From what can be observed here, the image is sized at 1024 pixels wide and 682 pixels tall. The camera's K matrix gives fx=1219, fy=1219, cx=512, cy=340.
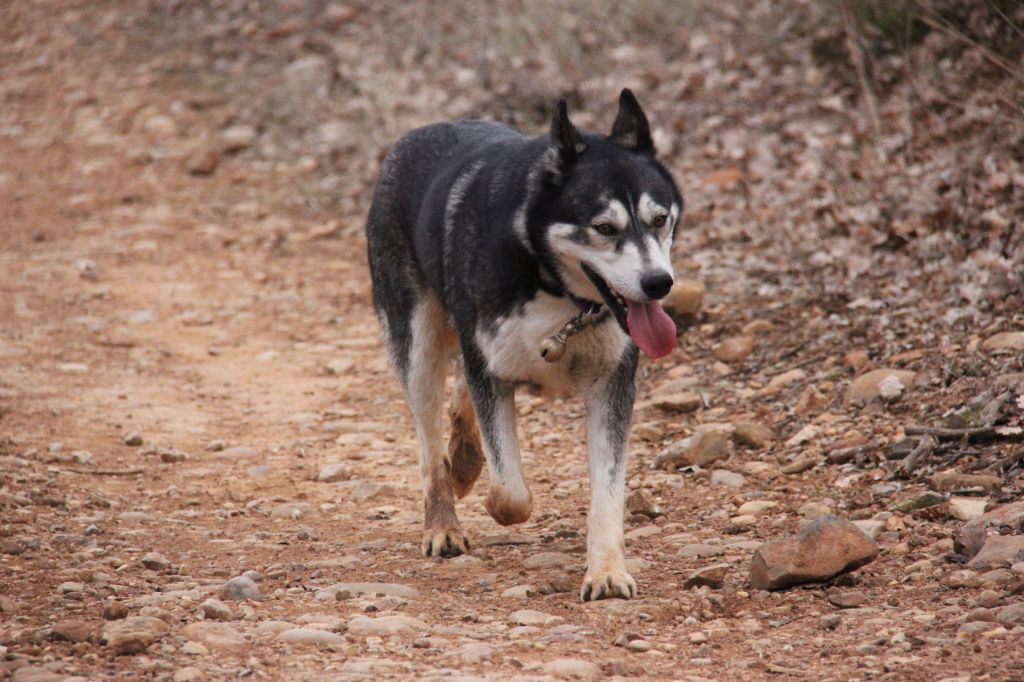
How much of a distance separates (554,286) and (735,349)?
287cm

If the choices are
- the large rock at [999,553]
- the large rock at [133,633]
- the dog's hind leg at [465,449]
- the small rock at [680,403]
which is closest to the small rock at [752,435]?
the small rock at [680,403]

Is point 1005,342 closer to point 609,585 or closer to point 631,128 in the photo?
point 631,128

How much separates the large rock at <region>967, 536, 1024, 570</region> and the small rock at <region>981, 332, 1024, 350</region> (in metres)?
2.05

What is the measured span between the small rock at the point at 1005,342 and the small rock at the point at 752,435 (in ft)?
3.90

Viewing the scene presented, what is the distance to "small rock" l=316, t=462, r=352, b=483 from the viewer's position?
6414 mm

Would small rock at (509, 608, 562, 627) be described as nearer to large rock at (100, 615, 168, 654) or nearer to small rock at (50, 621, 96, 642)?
large rock at (100, 615, 168, 654)

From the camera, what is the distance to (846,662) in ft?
12.0

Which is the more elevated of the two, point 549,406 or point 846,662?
point 846,662

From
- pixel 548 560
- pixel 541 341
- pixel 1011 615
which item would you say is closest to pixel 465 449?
pixel 548 560

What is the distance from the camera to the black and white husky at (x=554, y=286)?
4.58m

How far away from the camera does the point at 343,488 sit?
20.6 ft

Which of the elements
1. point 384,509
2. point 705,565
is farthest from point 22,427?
point 705,565

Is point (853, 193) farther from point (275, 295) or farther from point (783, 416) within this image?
point (275, 295)

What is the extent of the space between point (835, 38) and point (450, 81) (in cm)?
397
